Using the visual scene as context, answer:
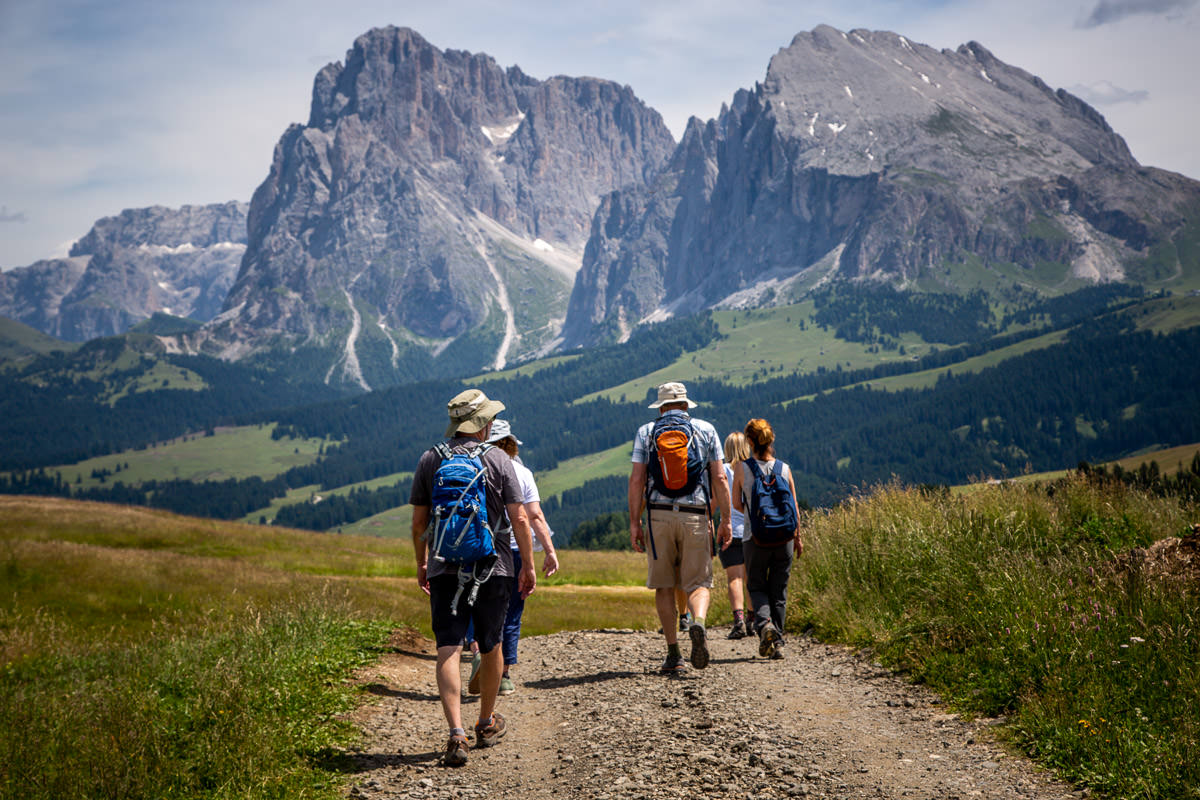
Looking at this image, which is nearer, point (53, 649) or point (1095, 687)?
point (1095, 687)

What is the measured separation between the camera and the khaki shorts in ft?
37.2

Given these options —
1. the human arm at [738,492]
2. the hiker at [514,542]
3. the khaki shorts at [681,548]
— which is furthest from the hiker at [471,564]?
the human arm at [738,492]

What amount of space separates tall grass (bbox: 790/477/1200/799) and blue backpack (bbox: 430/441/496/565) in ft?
17.2

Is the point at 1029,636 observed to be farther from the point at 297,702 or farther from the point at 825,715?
the point at 297,702

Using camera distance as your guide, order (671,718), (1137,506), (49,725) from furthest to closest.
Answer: (1137,506)
(49,725)
(671,718)

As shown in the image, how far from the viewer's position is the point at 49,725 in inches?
390

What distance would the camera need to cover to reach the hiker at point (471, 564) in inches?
338

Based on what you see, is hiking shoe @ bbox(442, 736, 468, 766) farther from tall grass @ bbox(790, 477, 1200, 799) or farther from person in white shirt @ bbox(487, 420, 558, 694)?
tall grass @ bbox(790, 477, 1200, 799)

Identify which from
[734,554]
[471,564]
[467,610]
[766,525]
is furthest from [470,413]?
[734,554]

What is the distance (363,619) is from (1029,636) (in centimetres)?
1143

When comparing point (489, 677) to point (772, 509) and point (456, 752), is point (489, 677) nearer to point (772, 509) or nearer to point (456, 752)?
point (456, 752)

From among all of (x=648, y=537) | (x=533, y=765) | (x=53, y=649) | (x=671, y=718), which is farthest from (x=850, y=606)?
(x=53, y=649)

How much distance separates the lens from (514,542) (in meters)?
11.1

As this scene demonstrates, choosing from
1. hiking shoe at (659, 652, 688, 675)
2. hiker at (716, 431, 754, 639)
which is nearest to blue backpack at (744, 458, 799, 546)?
hiker at (716, 431, 754, 639)
